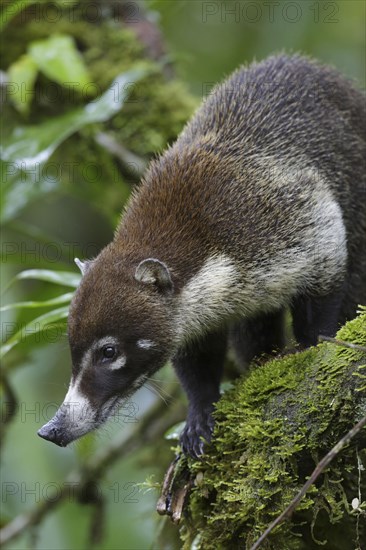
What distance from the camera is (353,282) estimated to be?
224 inches

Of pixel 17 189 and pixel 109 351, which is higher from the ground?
pixel 17 189

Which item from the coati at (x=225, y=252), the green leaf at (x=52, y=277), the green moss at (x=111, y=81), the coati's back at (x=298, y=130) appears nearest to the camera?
the coati at (x=225, y=252)

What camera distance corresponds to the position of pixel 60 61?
6.93 m

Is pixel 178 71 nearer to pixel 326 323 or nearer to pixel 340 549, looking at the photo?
pixel 326 323

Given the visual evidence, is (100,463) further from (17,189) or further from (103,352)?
(103,352)

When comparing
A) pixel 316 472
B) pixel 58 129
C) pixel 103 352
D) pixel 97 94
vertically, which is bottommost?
pixel 316 472

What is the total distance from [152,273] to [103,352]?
528 mm

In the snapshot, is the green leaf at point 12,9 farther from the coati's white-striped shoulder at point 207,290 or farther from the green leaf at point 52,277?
the coati's white-striped shoulder at point 207,290

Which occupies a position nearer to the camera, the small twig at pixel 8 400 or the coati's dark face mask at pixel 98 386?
→ the coati's dark face mask at pixel 98 386

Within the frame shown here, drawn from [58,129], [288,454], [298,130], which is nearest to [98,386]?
[288,454]

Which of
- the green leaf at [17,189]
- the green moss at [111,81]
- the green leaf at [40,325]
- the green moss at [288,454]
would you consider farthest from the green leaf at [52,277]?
the green moss at [288,454]

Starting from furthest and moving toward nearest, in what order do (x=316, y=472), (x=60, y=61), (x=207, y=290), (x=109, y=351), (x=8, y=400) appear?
(x=60, y=61) < (x=8, y=400) < (x=207, y=290) < (x=109, y=351) < (x=316, y=472)

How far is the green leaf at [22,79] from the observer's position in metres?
6.98

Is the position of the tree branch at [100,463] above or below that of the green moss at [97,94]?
below
